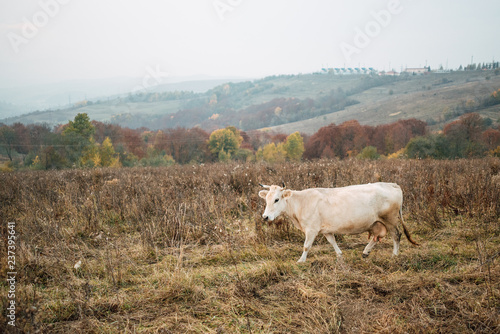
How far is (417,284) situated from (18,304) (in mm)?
5390

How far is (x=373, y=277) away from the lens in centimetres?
438

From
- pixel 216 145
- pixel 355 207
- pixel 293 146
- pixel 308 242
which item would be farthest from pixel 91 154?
pixel 355 207

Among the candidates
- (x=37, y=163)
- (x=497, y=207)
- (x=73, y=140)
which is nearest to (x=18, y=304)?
(x=497, y=207)

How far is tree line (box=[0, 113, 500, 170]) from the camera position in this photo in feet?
120

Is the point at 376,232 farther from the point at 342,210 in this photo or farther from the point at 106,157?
the point at 106,157

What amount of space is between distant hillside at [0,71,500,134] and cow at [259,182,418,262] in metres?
85.8

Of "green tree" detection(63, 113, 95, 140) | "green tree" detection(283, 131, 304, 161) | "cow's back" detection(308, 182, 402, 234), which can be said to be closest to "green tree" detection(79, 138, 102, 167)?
"green tree" detection(63, 113, 95, 140)

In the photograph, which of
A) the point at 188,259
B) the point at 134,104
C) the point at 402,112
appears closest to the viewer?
the point at 188,259

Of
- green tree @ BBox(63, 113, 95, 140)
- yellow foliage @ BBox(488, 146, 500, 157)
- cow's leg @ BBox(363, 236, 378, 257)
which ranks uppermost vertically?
green tree @ BBox(63, 113, 95, 140)

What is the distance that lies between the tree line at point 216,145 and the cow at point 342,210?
20247 mm

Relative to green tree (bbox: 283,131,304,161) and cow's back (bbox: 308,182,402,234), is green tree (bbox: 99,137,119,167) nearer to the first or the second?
green tree (bbox: 283,131,304,161)

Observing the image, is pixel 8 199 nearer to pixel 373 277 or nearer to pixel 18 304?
pixel 18 304

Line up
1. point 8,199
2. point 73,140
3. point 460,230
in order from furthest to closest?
point 73,140, point 8,199, point 460,230

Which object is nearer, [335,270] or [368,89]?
[335,270]
